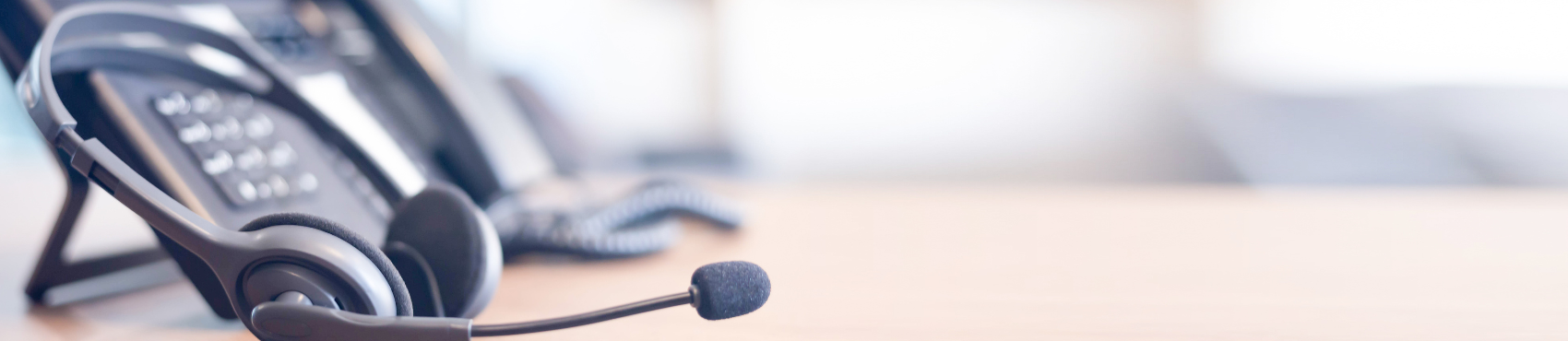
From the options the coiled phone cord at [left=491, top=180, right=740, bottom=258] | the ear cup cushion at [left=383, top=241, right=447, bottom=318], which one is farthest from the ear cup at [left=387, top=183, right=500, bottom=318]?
the coiled phone cord at [left=491, top=180, right=740, bottom=258]

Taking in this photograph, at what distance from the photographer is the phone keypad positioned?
0.87 ft

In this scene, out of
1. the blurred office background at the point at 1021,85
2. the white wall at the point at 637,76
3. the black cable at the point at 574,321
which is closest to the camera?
the black cable at the point at 574,321

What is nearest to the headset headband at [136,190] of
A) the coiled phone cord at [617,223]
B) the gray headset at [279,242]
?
the gray headset at [279,242]

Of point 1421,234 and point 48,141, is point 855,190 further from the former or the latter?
point 48,141

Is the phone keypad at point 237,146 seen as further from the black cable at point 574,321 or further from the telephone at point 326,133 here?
the black cable at point 574,321

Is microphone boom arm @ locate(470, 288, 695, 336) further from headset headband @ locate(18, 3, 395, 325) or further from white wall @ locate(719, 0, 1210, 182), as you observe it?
white wall @ locate(719, 0, 1210, 182)

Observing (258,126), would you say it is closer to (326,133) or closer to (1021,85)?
(326,133)

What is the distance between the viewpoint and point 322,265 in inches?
7.5

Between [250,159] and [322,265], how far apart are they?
13 centimetres

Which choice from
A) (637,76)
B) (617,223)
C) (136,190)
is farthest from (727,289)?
(637,76)

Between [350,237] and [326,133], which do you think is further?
[326,133]

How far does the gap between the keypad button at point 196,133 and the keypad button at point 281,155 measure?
0.02 m

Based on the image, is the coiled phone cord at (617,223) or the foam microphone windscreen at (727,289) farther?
the coiled phone cord at (617,223)

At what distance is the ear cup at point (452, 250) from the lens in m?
0.24
